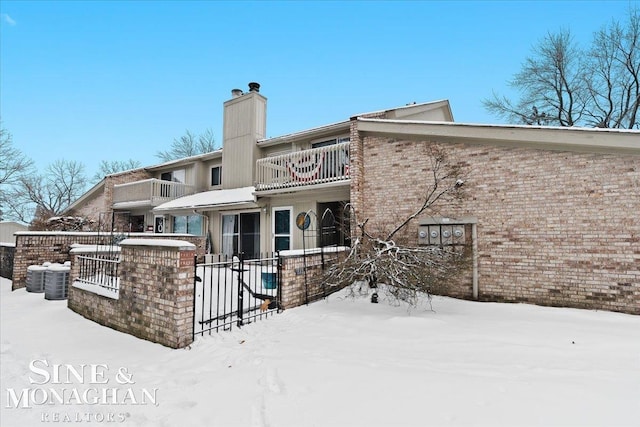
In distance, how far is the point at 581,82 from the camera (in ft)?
66.3

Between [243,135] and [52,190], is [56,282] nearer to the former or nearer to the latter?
[243,135]

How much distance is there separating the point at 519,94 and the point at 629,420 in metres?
23.9

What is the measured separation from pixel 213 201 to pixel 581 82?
76.3 feet

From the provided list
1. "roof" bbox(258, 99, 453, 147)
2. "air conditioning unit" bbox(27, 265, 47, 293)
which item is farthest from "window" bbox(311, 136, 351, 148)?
"air conditioning unit" bbox(27, 265, 47, 293)

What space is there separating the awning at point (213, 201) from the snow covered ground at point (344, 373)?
742 centimetres

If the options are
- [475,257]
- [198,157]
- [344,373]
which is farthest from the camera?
[198,157]

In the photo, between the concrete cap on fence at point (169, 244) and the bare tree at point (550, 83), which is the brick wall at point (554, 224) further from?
the bare tree at point (550, 83)

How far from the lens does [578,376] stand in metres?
3.46

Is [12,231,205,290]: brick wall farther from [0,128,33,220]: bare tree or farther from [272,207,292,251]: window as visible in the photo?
[0,128,33,220]: bare tree

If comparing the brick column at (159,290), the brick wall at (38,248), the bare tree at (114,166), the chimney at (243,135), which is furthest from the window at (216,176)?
the bare tree at (114,166)

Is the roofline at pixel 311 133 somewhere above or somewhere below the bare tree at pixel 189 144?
below

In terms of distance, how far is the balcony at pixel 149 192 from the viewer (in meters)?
16.4

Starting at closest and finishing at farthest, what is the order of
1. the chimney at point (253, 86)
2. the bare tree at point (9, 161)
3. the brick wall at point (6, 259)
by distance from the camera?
the brick wall at point (6, 259) → the chimney at point (253, 86) → the bare tree at point (9, 161)

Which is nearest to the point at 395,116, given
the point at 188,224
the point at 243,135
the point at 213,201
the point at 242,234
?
the point at 243,135
